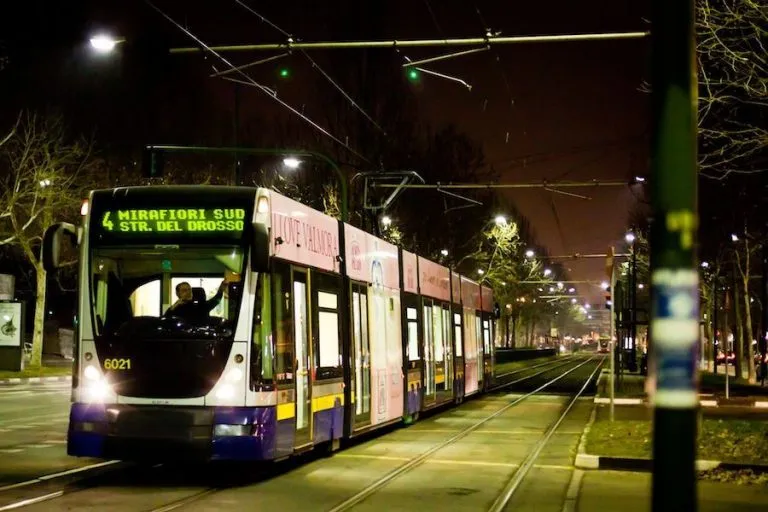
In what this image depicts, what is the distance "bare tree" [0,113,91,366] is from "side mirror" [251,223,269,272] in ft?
95.5

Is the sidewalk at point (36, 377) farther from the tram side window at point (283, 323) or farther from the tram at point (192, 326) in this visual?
the tram side window at point (283, 323)

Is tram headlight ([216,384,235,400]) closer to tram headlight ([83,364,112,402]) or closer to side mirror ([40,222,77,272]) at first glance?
tram headlight ([83,364,112,402])

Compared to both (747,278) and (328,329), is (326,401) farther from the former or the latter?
(747,278)

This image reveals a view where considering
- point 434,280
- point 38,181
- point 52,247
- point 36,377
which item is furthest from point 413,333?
point 36,377

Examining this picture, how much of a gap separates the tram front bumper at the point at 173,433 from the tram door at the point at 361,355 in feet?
14.2

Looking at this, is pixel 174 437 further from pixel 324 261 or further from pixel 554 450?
pixel 554 450

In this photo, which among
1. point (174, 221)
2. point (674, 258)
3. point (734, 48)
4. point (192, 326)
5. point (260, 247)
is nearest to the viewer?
point (674, 258)

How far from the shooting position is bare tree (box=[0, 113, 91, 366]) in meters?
39.1

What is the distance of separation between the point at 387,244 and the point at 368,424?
3.91m

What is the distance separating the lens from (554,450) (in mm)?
17125

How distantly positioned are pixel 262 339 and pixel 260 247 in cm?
118

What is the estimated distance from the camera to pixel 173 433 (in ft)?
37.3

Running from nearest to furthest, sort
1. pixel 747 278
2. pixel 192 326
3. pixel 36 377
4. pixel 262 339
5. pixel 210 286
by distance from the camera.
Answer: pixel 192 326
pixel 262 339
pixel 210 286
pixel 36 377
pixel 747 278

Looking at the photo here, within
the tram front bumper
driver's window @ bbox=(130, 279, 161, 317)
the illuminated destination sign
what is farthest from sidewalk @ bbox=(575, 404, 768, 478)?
driver's window @ bbox=(130, 279, 161, 317)
